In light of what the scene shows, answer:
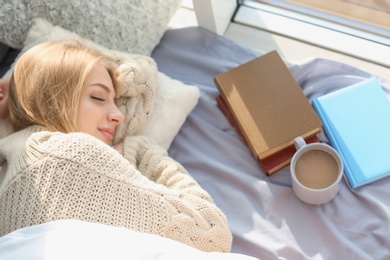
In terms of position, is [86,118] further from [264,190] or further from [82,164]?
[264,190]

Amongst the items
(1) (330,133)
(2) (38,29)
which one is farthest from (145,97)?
(1) (330,133)

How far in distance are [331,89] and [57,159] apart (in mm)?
674

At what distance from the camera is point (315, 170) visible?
1075mm

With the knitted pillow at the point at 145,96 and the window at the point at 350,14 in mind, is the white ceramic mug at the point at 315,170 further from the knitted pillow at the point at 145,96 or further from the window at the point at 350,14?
the window at the point at 350,14

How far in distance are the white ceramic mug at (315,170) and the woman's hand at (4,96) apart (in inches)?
24.0

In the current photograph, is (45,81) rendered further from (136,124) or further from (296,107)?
(296,107)

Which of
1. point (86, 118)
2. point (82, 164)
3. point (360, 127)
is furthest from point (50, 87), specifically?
point (360, 127)

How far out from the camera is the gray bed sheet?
1.06m

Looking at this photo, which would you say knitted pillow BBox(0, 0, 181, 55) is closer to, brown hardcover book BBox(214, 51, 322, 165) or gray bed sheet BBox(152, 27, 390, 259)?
gray bed sheet BBox(152, 27, 390, 259)

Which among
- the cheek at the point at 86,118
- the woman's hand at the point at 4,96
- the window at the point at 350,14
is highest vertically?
the window at the point at 350,14

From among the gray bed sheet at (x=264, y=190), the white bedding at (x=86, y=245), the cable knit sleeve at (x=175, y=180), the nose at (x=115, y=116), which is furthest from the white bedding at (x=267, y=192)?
the white bedding at (x=86, y=245)

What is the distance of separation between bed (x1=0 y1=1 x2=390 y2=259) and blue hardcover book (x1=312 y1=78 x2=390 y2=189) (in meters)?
0.04

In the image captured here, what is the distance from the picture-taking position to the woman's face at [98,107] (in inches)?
40.2

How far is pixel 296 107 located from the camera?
1.16 meters
